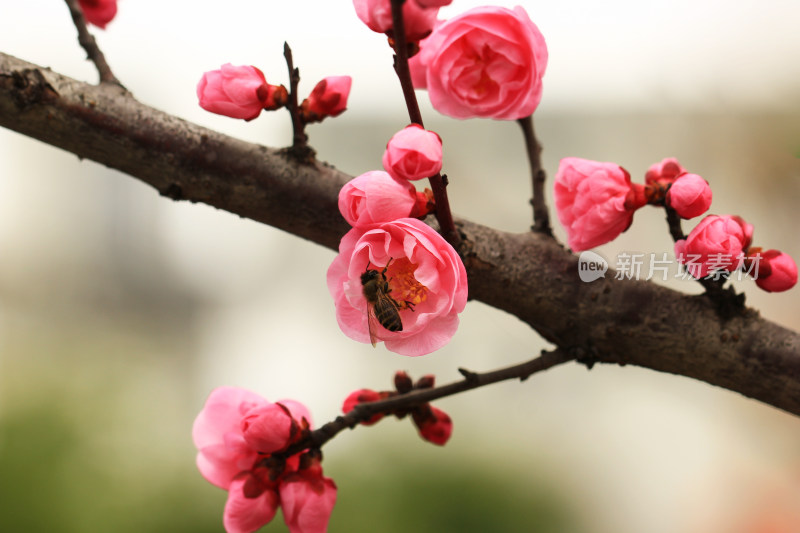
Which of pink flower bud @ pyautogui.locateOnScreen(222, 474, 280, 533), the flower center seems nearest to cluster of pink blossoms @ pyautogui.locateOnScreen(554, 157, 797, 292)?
the flower center

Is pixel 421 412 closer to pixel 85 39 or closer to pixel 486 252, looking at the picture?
pixel 486 252

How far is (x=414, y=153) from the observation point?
25cm

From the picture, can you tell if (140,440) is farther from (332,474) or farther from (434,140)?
(434,140)

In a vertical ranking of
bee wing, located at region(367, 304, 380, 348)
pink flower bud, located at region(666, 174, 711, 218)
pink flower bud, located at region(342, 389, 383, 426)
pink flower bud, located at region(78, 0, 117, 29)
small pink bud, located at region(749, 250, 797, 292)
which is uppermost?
pink flower bud, located at region(78, 0, 117, 29)

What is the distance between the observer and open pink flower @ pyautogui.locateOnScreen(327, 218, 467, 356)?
0.26 m

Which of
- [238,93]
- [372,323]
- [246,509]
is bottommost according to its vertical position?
[246,509]

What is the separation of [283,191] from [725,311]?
26 centimetres

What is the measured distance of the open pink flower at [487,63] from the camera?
0.28m

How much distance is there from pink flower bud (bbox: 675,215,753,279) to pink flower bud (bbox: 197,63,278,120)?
0.77 ft

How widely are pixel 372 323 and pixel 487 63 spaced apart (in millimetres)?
127

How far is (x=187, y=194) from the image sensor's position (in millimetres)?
362

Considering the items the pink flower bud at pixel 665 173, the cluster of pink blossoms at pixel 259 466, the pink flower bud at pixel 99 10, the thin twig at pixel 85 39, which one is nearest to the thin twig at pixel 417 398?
the cluster of pink blossoms at pixel 259 466

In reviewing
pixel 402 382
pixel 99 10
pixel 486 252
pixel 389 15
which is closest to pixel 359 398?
pixel 402 382

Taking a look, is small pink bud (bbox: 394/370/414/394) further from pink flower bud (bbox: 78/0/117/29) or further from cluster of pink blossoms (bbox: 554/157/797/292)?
pink flower bud (bbox: 78/0/117/29)
